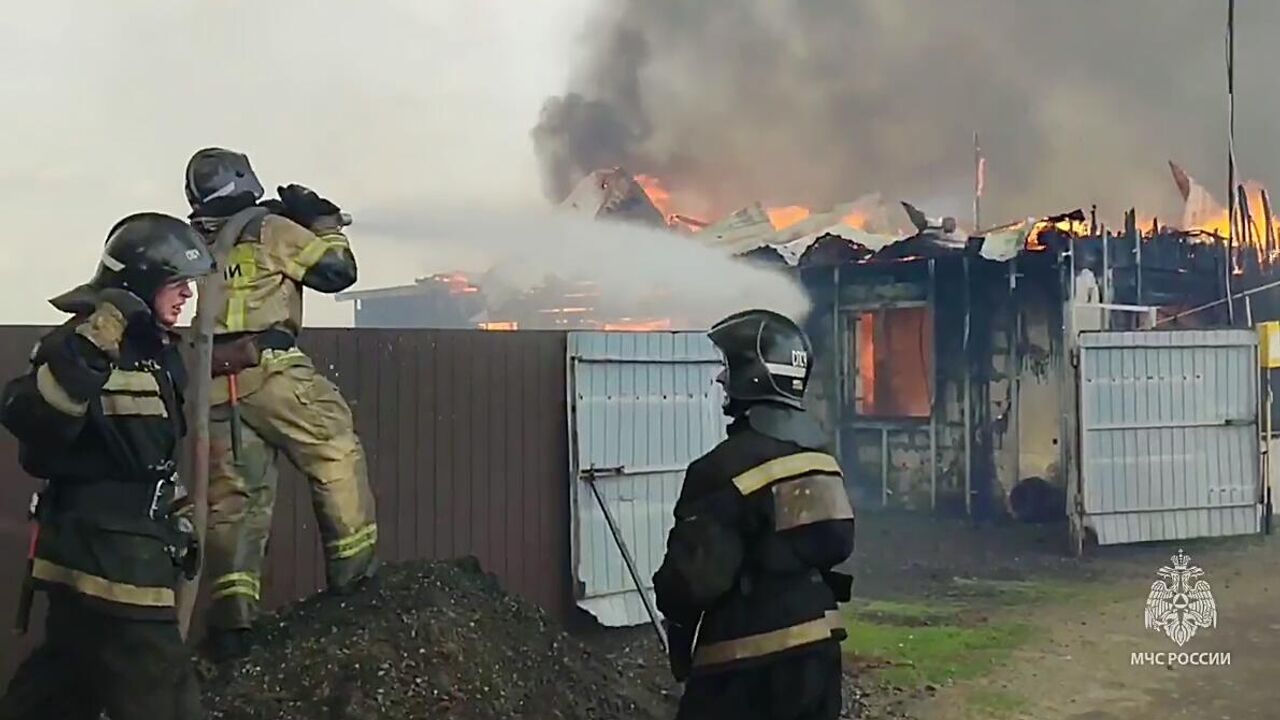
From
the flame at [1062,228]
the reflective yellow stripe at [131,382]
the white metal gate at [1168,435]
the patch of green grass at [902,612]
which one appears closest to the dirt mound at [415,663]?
the reflective yellow stripe at [131,382]

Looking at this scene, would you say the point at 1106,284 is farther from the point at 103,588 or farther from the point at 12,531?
the point at 103,588

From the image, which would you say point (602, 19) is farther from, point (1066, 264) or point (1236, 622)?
point (1236, 622)

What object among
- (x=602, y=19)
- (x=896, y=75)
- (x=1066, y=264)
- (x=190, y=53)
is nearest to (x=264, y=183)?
(x=190, y=53)

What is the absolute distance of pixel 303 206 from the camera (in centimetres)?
337

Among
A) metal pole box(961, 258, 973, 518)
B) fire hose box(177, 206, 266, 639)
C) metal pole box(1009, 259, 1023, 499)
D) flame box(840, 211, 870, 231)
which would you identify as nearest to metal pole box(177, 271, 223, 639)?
fire hose box(177, 206, 266, 639)

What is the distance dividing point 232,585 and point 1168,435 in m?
4.16

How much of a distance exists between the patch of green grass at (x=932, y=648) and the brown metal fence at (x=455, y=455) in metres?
1.22

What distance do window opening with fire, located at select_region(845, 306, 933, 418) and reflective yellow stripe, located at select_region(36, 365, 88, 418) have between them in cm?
450

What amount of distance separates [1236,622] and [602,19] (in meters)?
3.46

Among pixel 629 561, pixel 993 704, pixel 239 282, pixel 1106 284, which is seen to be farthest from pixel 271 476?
pixel 1106 284

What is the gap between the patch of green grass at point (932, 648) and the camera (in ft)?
15.2

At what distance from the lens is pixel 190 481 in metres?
3.31

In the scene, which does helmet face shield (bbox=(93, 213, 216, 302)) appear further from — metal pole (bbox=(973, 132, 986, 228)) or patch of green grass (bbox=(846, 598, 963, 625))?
metal pole (bbox=(973, 132, 986, 228))

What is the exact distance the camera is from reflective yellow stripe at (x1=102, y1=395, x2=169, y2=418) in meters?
2.58
